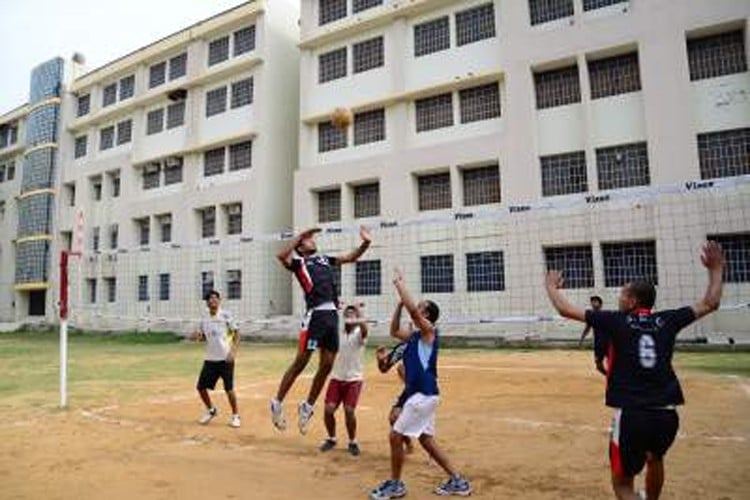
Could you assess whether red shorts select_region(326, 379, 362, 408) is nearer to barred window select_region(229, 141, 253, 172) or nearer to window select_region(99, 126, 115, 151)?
barred window select_region(229, 141, 253, 172)

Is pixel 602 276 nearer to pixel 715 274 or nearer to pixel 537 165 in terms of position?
pixel 537 165

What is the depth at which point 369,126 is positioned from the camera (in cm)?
2681

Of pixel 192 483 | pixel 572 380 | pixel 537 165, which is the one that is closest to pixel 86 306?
pixel 537 165

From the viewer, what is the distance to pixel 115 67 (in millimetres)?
37125

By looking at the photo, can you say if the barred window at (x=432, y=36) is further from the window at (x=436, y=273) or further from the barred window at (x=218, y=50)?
the barred window at (x=218, y=50)

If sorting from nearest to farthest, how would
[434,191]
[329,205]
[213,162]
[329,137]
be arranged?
1. [434,191]
2. [329,205]
3. [329,137]
4. [213,162]

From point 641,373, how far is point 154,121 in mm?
35096

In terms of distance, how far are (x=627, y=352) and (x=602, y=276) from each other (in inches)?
683

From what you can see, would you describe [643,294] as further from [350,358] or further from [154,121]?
[154,121]

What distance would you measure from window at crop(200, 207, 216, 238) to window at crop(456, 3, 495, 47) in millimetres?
14406

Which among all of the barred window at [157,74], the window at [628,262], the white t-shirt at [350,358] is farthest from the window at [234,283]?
the white t-shirt at [350,358]

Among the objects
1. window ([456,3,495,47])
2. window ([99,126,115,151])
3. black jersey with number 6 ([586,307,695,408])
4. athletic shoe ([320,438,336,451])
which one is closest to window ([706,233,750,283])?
window ([456,3,495,47])

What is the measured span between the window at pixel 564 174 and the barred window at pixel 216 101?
1681cm

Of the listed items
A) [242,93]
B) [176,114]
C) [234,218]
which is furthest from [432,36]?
[176,114]
